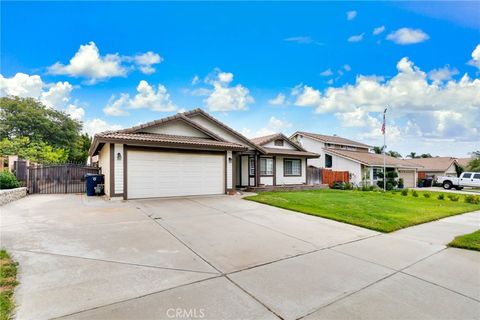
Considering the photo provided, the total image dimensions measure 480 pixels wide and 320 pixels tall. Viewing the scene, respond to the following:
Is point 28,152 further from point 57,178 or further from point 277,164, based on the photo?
point 277,164

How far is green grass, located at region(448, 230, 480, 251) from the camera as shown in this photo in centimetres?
543

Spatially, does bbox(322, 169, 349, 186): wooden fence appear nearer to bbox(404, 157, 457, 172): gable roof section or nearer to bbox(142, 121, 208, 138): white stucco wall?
bbox(142, 121, 208, 138): white stucco wall

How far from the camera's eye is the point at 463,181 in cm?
2648

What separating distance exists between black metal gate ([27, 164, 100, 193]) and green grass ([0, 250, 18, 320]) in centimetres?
1095

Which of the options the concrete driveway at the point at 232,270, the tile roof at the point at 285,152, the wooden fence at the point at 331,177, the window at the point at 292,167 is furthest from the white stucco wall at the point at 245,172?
the concrete driveway at the point at 232,270

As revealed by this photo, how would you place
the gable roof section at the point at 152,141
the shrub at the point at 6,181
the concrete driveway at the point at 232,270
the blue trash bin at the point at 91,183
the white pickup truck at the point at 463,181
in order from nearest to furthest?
the concrete driveway at the point at 232,270 → the gable roof section at the point at 152,141 → the shrub at the point at 6,181 → the blue trash bin at the point at 91,183 → the white pickup truck at the point at 463,181

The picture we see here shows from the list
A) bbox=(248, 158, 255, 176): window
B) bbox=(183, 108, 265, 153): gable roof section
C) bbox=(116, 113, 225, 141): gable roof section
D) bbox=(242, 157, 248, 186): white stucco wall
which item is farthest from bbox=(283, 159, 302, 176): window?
bbox=(116, 113, 225, 141): gable roof section

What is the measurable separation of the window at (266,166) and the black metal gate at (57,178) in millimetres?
10818

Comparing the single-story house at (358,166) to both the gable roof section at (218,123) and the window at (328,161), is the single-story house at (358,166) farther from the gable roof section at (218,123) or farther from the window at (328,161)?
the gable roof section at (218,123)

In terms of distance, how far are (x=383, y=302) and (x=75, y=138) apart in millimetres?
44369

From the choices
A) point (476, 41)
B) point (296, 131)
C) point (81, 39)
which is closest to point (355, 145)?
point (296, 131)

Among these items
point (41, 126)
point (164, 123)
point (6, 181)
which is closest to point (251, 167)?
point (164, 123)

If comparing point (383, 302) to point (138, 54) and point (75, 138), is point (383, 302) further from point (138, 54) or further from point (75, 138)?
point (75, 138)

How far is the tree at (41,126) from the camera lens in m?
31.4
